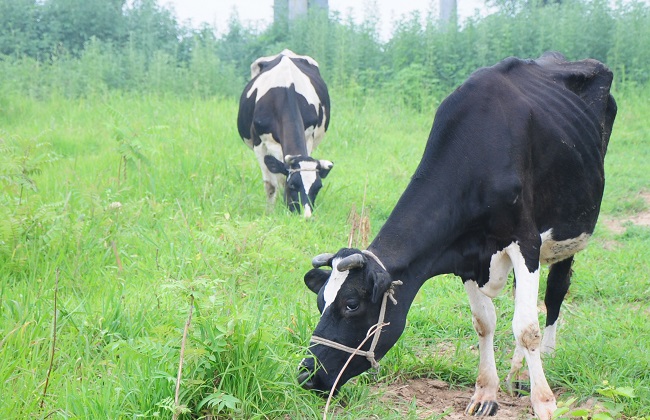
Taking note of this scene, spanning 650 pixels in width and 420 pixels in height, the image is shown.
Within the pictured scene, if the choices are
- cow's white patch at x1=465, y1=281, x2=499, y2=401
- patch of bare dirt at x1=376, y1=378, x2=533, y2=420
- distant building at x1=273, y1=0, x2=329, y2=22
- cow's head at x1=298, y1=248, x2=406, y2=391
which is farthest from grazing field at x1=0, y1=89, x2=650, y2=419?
distant building at x1=273, y1=0, x2=329, y2=22

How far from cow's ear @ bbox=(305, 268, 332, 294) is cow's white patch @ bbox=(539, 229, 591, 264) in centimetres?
138

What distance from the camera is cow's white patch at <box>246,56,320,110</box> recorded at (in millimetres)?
10320

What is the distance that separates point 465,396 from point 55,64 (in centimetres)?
1251

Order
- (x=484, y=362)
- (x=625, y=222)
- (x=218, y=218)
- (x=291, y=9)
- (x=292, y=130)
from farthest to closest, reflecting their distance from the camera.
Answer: (x=291, y=9) → (x=292, y=130) → (x=625, y=222) → (x=218, y=218) → (x=484, y=362)

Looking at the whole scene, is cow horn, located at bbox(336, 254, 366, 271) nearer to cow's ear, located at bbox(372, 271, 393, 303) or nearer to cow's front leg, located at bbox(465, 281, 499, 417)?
cow's ear, located at bbox(372, 271, 393, 303)

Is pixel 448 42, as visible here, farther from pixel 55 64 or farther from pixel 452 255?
pixel 452 255

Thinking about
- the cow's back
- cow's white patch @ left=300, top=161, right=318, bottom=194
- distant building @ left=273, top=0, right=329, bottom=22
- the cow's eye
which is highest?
distant building @ left=273, top=0, right=329, bottom=22

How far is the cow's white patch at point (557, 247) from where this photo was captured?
5.11 meters

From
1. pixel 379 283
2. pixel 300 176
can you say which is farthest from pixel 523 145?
pixel 300 176

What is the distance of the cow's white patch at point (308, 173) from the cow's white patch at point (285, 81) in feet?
4.63

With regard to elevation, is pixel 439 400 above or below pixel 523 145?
below

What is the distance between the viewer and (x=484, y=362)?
16.5 feet

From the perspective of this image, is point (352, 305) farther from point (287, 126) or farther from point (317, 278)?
point (287, 126)

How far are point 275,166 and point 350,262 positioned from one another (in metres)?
5.20
